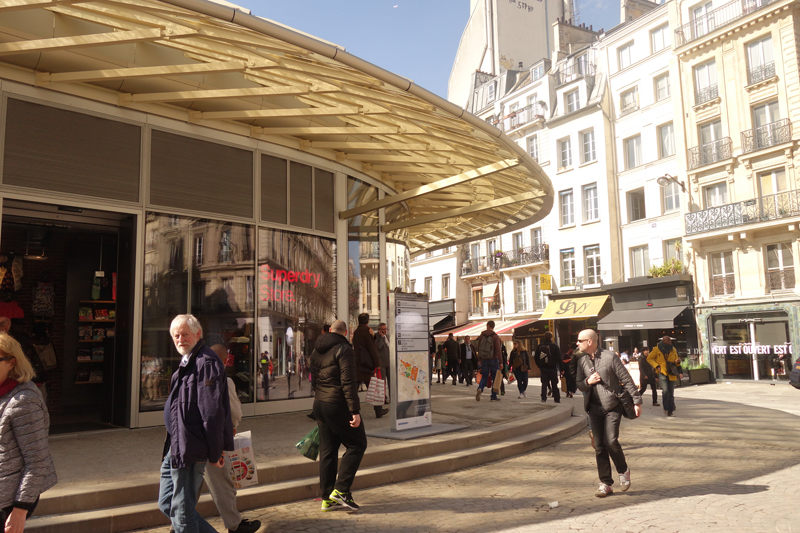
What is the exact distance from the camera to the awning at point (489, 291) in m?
36.8

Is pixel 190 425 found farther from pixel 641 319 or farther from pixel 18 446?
pixel 641 319

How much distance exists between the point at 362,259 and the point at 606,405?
6.59 meters

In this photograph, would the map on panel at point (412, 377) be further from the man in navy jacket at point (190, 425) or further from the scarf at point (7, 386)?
the scarf at point (7, 386)

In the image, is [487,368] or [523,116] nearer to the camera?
[487,368]

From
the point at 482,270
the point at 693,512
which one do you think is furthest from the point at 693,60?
the point at 693,512

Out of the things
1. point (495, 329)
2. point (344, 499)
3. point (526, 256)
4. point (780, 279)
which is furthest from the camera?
point (526, 256)

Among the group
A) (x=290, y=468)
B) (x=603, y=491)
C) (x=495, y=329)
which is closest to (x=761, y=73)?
(x=495, y=329)

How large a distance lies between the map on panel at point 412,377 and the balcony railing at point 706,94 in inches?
908

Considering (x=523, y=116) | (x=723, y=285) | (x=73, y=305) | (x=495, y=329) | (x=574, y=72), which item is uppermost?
(x=574, y=72)

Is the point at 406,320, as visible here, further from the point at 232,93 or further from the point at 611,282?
the point at 611,282

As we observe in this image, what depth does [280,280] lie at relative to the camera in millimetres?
10086

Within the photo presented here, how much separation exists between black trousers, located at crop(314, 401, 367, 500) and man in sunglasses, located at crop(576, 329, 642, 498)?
7.36 feet

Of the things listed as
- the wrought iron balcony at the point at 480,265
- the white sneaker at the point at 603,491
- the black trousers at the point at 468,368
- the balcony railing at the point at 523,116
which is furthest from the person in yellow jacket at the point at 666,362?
the balcony railing at the point at 523,116

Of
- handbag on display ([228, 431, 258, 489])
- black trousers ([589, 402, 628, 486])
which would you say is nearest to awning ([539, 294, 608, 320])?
black trousers ([589, 402, 628, 486])
